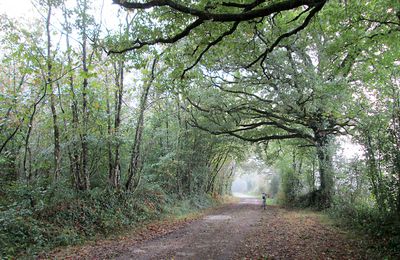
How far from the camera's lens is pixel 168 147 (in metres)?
17.1

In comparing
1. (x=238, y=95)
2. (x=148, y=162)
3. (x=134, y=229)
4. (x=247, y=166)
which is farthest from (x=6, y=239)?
(x=247, y=166)

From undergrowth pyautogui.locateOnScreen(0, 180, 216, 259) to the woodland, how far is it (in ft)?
0.14

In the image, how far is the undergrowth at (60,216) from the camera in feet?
23.3

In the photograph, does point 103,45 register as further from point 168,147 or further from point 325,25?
point 168,147

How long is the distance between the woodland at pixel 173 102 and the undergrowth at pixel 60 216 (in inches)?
1.7

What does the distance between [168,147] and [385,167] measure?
1180 centimetres

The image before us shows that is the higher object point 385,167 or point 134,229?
point 385,167

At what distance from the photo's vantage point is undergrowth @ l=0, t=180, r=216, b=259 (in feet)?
23.3

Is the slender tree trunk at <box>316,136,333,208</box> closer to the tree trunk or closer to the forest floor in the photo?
the tree trunk

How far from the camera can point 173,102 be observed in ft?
53.5

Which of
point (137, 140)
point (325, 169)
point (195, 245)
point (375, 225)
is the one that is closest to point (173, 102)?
point (137, 140)

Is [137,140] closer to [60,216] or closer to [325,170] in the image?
[60,216]

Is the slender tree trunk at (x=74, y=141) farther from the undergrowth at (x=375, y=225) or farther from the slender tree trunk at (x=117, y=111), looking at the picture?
the undergrowth at (x=375, y=225)

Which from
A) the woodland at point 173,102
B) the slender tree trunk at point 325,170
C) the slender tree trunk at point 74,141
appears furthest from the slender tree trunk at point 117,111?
the slender tree trunk at point 325,170
